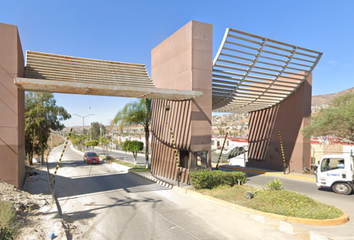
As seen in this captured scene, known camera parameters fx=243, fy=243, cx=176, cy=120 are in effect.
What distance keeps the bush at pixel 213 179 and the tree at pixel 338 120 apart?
714 cm

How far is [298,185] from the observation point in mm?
15453

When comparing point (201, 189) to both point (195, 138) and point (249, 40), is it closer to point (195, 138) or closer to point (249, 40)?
point (195, 138)

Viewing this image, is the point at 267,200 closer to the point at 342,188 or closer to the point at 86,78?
the point at 342,188

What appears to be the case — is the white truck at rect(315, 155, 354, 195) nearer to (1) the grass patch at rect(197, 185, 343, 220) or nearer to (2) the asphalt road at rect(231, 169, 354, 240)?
(2) the asphalt road at rect(231, 169, 354, 240)

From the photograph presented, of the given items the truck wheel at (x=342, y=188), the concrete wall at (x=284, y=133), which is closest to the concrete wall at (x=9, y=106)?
the truck wheel at (x=342, y=188)

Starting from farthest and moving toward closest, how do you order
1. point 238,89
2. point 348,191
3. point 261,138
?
point 261,138 → point 238,89 → point 348,191

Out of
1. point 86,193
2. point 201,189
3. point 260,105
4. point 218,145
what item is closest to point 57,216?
point 86,193

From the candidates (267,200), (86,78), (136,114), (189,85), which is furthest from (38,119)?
(267,200)

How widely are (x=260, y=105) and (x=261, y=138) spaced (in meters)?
3.76

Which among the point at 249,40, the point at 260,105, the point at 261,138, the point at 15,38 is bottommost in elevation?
the point at 261,138

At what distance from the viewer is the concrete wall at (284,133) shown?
20.0m

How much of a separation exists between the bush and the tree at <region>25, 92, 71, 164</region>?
17.7m

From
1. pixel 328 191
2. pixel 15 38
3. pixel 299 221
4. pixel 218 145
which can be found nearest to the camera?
pixel 299 221

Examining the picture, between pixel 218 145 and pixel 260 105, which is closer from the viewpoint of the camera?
pixel 260 105
